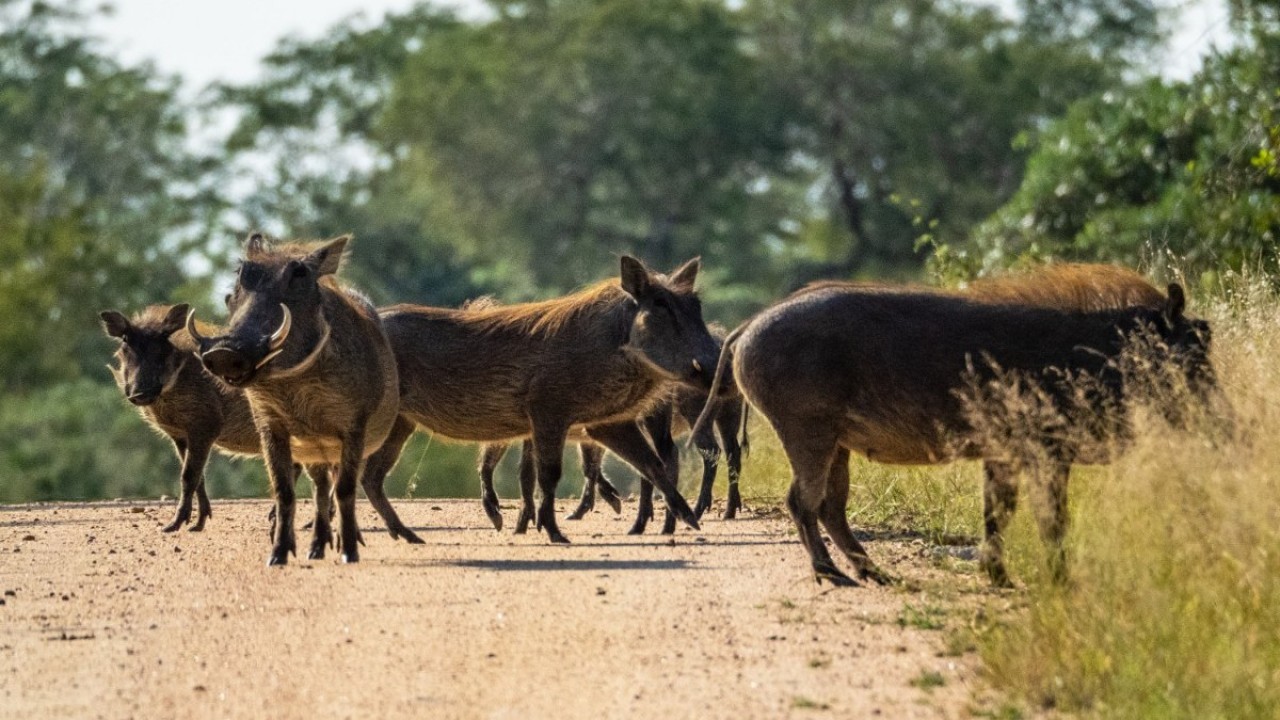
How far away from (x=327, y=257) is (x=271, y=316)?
518mm

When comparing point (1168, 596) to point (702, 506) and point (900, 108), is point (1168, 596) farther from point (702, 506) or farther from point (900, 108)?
point (900, 108)

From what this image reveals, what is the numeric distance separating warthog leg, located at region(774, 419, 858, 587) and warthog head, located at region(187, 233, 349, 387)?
203cm

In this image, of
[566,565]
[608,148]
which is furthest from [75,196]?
[566,565]

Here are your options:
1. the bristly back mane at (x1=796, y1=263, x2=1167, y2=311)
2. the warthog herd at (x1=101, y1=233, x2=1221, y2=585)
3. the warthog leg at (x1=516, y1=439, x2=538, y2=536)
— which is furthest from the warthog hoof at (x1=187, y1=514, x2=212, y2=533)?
the bristly back mane at (x1=796, y1=263, x2=1167, y2=311)

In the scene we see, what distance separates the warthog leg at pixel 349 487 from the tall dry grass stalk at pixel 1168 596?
320cm

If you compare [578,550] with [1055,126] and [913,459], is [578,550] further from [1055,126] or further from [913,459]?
[1055,126]

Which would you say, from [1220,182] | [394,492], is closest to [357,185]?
[394,492]

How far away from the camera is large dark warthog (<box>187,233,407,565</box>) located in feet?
29.1

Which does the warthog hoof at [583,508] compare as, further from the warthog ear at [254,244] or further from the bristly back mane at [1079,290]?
the bristly back mane at [1079,290]

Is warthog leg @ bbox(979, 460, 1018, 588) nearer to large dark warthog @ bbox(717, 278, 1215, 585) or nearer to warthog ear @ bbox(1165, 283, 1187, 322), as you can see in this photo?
large dark warthog @ bbox(717, 278, 1215, 585)

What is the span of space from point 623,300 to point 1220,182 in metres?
4.55

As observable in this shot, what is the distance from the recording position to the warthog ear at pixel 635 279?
1037cm

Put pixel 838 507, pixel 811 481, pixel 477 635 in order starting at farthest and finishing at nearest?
pixel 838 507 → pixel 811 481 → pixel 477 635

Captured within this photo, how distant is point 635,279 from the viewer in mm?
10453
